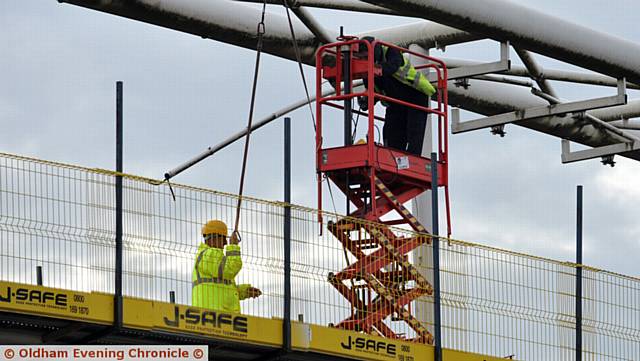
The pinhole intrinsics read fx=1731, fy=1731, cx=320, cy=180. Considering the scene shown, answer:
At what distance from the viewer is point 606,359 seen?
23.2m

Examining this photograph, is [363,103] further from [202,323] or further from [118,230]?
[118,230]

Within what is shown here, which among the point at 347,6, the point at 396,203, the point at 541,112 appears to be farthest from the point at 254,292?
the point at 541,112

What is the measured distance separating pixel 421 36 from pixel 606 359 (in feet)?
26.6

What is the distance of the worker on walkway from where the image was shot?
Result: 2381 centimetres

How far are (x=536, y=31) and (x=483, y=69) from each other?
116 cm

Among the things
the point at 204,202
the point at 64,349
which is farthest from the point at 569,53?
the point at 64,349

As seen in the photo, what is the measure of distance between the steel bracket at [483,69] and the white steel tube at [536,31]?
0.76ft

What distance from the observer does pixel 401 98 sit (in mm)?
24188

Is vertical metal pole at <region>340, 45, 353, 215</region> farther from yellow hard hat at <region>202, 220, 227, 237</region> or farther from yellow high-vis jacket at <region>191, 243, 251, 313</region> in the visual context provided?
yellow hard hat at <region>202, 220, 227, 237</region>

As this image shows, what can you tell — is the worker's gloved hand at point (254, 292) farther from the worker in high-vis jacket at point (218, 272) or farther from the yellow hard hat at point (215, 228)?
the yellow hard hat at point (215, 228)

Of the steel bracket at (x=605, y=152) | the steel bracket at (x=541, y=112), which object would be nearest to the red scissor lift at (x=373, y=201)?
the steel bracket at (x=541, y=112)

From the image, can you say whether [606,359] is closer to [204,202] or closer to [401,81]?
[401,81]

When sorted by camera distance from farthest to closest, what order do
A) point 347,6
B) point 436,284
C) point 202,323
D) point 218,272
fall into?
point 347,6
point 436,284
point 218,272
point 202,323

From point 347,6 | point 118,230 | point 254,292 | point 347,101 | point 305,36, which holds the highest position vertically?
point 305,36
